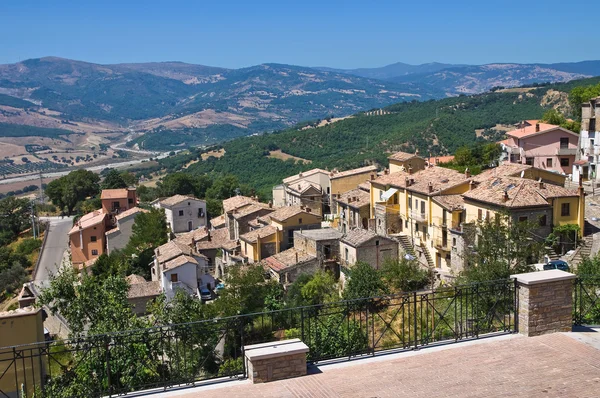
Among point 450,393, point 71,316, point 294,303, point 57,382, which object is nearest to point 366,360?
point 450,393

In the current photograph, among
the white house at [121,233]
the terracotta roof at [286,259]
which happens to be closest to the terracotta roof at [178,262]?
the terracotta roof at [286,259]

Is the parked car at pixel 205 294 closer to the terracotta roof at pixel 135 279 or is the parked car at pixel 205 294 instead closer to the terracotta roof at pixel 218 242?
the terracotta roof at pixel 218 242

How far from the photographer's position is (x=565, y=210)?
2814 centimetres

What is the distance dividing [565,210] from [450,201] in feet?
17.1

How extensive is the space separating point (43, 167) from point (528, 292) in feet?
653

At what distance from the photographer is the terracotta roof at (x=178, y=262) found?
36.6 metres

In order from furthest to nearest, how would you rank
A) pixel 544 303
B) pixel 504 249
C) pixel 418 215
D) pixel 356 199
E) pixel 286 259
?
pixel 356 199 → pixel 286 259 → pixel 418 215 → pixel 504 249 → pixel 544 303

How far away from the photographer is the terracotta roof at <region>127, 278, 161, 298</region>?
118 feet

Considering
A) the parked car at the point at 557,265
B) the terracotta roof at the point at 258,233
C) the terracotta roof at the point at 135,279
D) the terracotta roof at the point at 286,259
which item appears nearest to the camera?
the parked car at the point at 557,265

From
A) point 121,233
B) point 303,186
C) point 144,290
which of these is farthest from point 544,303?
point 121,233

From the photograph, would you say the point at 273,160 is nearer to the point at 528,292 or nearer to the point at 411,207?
the point at 411,207

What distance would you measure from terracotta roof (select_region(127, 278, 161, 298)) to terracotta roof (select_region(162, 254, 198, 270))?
1204 millimetres

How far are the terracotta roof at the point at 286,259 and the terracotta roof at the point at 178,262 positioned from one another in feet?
14.6

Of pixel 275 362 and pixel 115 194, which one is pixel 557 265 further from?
pixel 115 194
